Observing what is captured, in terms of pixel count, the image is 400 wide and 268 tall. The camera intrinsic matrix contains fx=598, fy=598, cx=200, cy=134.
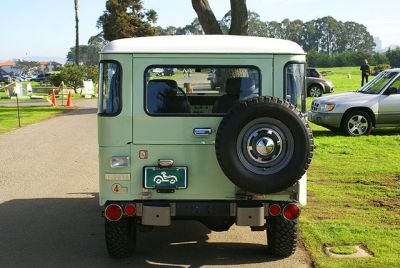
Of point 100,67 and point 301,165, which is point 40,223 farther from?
point 301,165

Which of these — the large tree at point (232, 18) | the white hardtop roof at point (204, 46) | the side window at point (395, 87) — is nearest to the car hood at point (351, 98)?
the side window at point (395, 87)

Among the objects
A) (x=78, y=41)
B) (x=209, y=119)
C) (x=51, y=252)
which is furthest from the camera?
(x=78, y=41)

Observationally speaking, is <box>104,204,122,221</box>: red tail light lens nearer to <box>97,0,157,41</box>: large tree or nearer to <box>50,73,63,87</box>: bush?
<box>50,73,63,87</box>: bush

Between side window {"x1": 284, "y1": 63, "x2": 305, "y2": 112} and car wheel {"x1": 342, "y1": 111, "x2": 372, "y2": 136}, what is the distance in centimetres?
932

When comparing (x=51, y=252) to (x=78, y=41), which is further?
(x=78, y=41)

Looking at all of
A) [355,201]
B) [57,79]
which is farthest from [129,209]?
[57,79]

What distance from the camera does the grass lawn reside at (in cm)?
615

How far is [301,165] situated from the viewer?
17.5ft

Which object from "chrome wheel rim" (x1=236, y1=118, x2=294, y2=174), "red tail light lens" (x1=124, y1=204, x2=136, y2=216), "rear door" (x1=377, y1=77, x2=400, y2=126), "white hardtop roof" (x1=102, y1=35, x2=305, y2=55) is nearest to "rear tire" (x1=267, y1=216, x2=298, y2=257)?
"chrome wheel rim" (x1=236, y1=118, x2=294, y2=174)

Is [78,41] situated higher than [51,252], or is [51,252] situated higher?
[78,41]

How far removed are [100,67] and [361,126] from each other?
10311 millimetres

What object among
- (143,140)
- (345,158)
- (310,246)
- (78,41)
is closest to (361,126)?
(345,158)

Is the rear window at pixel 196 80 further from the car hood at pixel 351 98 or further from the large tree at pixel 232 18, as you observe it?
the large tree at pixel 232 18

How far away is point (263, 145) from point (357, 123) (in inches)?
396
